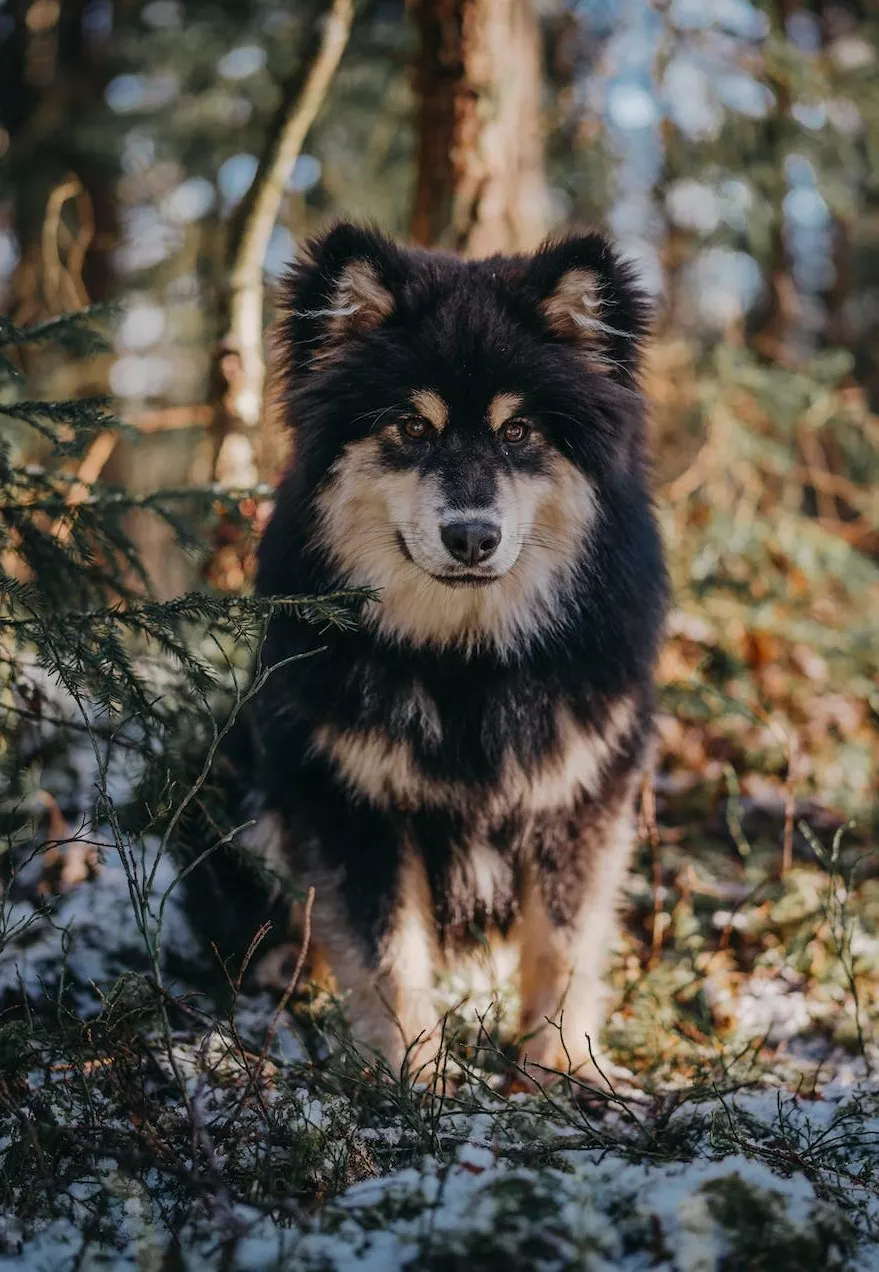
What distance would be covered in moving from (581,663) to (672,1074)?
4.43 ft

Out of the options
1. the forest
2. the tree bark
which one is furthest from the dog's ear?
the tree bark

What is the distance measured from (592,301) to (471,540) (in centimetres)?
91

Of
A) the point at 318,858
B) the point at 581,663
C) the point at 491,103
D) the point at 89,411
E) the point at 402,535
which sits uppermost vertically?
the point at 491,103

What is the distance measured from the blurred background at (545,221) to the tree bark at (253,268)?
0.01m

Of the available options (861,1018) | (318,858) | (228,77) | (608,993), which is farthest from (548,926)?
(228,77)

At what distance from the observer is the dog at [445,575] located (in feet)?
10.6

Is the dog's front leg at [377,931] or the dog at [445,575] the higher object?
the dog at [445,575]

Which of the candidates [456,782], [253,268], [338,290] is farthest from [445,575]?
[253,268]

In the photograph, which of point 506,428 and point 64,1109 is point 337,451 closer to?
point 506,428

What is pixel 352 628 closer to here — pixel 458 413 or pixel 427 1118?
pixel 458 413

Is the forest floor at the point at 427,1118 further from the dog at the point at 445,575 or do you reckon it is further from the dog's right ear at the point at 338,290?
the dog's right ear at the point at 338,290

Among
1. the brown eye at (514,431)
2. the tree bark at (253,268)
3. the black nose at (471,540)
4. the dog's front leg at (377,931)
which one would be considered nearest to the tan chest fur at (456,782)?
the dog's front leg at (377,931)

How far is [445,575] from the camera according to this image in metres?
3.12

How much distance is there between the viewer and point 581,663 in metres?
3.39
